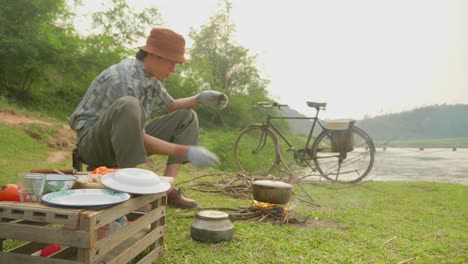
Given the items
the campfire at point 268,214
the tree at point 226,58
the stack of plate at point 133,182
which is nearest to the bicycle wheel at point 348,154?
the campfire at point 268,214

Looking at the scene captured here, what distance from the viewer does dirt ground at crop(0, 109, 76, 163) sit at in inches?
263

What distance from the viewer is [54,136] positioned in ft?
25.6

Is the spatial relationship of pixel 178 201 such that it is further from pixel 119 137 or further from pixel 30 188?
pixel 30 188

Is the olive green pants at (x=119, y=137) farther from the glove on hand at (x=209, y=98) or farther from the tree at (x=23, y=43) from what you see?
the tree at (x=23, y=43)

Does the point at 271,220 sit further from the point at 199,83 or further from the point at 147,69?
the point at 199,83

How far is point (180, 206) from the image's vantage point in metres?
3.29

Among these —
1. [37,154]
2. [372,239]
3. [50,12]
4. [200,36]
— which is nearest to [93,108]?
[372,239]

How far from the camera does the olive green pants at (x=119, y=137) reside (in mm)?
2424

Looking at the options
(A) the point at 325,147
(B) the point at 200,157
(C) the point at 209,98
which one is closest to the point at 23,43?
(A) the point at 325,147

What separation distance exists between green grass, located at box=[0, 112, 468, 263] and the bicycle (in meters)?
1.22

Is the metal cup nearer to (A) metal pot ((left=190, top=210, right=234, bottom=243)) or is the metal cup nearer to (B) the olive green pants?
(B) the olive green pants

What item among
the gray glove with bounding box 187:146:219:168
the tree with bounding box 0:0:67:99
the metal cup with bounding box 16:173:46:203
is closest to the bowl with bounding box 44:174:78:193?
the metal cup with bounding box 16:173:46:203

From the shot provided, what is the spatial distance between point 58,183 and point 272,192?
1.73m

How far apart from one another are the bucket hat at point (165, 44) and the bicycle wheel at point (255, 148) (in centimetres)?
370
